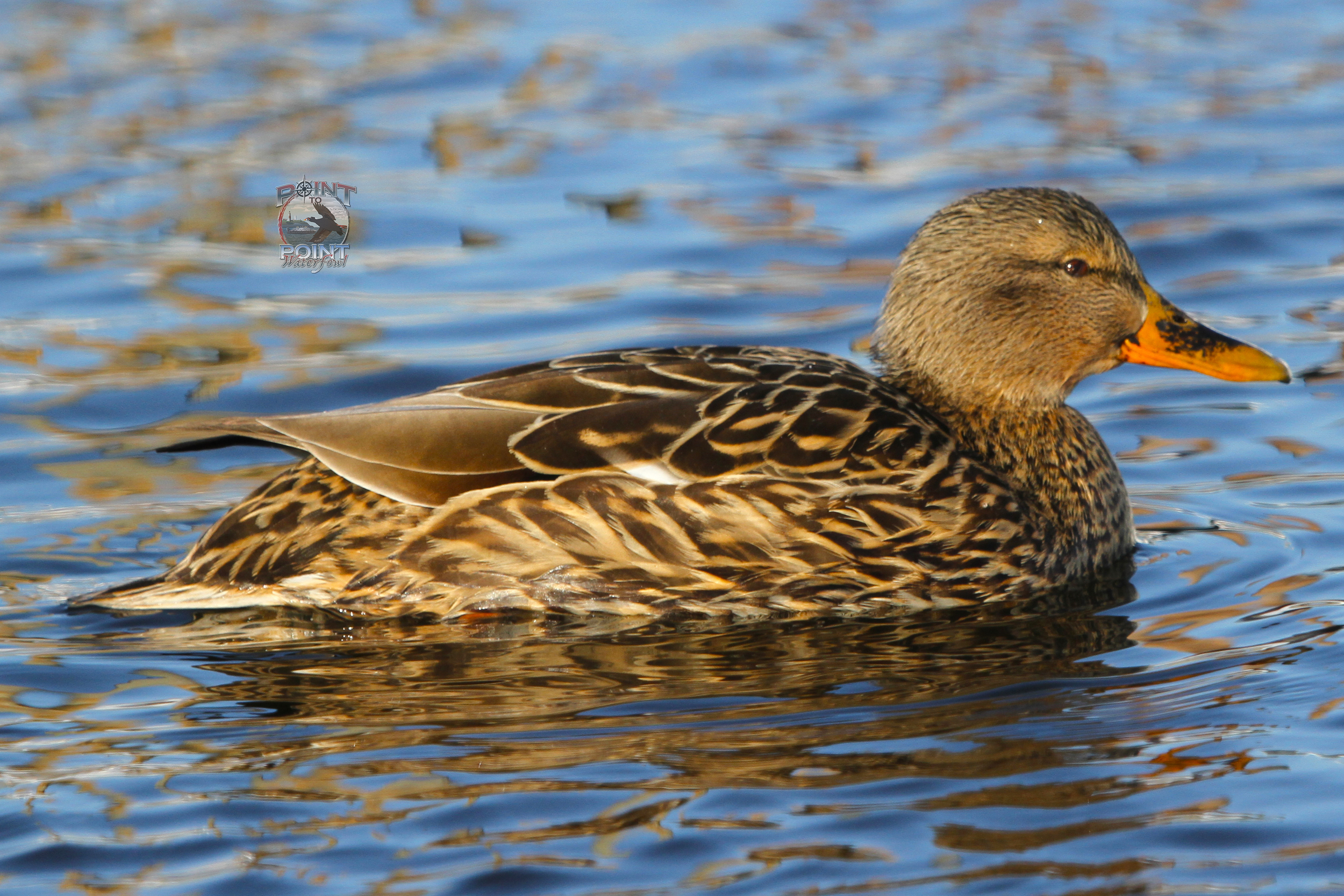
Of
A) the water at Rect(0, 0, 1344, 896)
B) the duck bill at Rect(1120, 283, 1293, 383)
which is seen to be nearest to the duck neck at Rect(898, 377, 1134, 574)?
the water at Rect(0, 0, 1344, 896)

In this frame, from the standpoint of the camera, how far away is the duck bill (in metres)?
7.47

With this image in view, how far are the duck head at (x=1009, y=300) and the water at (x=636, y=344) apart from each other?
33.8 inches

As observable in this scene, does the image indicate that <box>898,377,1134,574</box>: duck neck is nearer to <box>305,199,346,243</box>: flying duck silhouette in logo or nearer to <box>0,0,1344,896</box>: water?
<box>0,0,1344,896</box>: water

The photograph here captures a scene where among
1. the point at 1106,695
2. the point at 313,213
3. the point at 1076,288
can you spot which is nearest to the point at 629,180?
the point at 313,213

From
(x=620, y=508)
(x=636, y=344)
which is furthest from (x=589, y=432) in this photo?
(x=636, y=344)

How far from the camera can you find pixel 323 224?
11.6m

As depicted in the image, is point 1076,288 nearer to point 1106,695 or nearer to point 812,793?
point 1106,695

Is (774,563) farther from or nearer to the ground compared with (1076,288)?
nearer to the ground

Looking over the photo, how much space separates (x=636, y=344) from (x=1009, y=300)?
289 centimetres

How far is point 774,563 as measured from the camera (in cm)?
657

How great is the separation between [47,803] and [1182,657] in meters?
3.48

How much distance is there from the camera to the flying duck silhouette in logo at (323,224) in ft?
37.4

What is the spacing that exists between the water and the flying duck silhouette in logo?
0.76ft
